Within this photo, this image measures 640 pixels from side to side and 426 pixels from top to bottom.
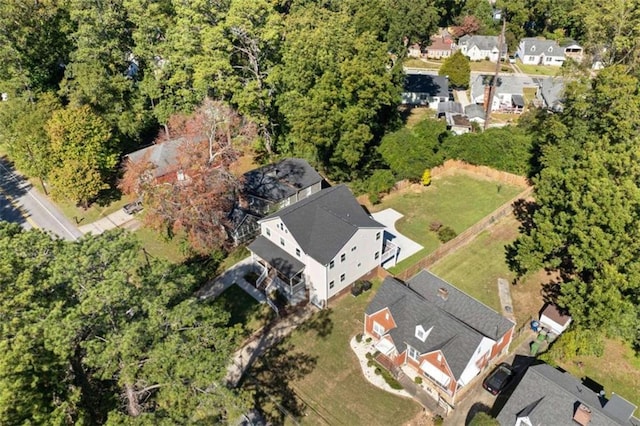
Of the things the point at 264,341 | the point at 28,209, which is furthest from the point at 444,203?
the point at 28,209

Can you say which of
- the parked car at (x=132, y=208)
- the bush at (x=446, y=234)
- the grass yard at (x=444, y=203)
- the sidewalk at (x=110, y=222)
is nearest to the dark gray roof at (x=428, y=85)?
the grass yard at (x=444, y=203)

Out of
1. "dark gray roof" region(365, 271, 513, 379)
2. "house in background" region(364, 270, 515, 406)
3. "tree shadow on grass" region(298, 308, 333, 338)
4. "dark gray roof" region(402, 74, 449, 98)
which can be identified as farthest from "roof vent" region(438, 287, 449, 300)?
"dark gray roof" region(402, 74, 449, 98)

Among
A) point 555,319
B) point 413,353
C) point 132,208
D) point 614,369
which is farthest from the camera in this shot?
point 132,208

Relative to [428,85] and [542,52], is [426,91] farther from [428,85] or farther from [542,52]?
[542,52]

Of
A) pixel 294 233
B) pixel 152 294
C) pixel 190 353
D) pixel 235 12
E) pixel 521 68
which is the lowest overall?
pixel 521 68

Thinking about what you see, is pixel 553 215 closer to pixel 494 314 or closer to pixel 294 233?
pixel 494 314

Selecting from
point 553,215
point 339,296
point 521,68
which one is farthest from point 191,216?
point 521,68
